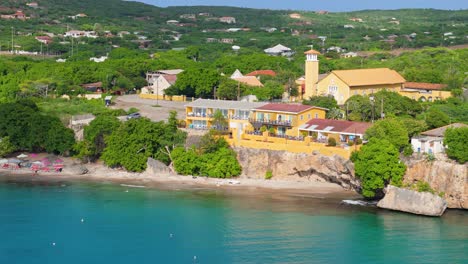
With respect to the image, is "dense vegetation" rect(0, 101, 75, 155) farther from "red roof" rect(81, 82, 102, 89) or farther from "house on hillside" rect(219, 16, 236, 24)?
"house on hillside" rect(219, 16, 236, 24)

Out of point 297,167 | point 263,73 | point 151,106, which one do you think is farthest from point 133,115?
point 263,73

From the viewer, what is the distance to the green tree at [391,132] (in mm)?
37250

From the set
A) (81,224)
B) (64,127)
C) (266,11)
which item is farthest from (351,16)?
(81,224)

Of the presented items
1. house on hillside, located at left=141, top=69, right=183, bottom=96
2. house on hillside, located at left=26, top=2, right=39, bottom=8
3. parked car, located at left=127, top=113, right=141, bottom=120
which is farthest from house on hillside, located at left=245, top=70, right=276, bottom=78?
house on hillside, located at left=26, top=2, right=39, bottom=8

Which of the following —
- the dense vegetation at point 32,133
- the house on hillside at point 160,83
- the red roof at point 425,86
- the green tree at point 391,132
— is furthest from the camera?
the house on hillside at point 160,83

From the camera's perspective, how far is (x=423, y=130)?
3909cm

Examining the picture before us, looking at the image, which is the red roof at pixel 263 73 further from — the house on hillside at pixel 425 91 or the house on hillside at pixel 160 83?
the house on hillside at pixel 425 91

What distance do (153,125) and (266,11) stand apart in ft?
417

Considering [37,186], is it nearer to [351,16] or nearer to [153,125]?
[153,125]

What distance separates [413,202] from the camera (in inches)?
1363

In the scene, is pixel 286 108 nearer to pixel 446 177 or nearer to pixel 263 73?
pixel 446 177

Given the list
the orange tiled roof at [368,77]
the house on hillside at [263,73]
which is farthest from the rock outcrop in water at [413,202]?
the house on hillside at [263,73]

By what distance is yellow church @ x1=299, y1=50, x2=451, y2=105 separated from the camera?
4878 cm

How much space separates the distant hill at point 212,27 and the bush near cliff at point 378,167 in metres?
54.3
